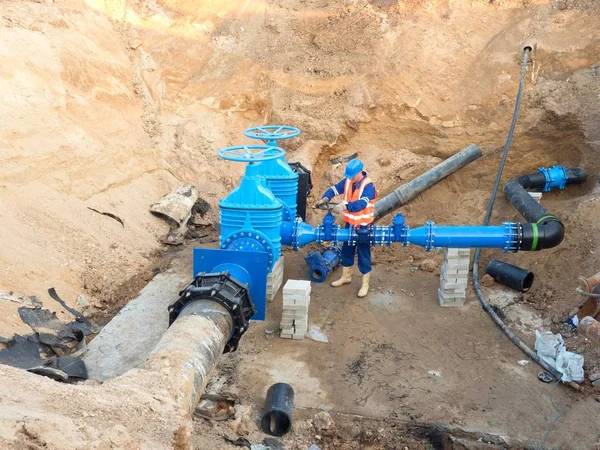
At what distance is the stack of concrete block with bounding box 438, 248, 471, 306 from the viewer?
7035 mm

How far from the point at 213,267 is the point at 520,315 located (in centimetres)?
390

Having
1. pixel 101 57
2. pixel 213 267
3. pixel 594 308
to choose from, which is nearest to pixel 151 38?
pixel 101 57

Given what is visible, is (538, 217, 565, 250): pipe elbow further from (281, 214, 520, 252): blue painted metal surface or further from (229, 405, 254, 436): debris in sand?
(229, 405, 254, 436): debris in sand

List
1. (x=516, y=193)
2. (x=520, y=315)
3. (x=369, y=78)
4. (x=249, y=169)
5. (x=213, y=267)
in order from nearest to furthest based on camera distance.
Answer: (x=213, y=267)
(x=249, y=169)
(x=520, y=315)
(x=516, y=193)
(x=369, y=78)

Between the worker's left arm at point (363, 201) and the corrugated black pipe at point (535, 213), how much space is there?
181cm

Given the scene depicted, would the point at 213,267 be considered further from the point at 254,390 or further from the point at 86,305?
the point at 86,305

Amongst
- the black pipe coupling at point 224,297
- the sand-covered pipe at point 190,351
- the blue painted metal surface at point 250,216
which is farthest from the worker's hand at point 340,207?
the sand-covered pipe at point 190,351

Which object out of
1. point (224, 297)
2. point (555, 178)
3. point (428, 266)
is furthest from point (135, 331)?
point (555, 178)

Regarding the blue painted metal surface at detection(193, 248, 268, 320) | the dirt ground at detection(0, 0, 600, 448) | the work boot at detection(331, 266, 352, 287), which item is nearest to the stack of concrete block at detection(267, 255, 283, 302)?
the dirt ground at detection(0, 0, 600, 448)

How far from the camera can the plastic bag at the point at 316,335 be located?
6418 millimetres

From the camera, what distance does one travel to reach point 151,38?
36.4 feet

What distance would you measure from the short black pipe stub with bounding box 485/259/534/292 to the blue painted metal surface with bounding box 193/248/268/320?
3.72 meters

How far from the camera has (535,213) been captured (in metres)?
7.13

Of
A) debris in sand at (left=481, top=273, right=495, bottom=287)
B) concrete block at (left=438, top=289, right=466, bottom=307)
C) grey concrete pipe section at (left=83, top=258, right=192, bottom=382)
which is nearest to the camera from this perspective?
grey concrete pipe section at (left=83, top=258, right=192, bottom=382)
